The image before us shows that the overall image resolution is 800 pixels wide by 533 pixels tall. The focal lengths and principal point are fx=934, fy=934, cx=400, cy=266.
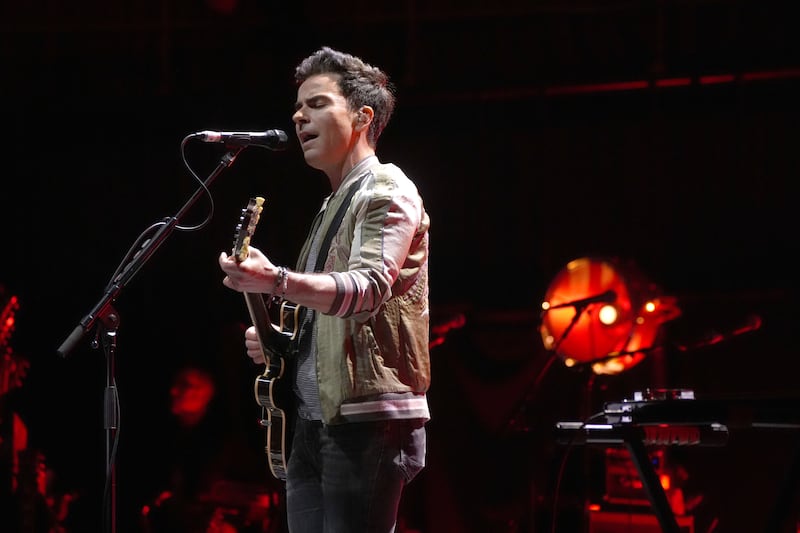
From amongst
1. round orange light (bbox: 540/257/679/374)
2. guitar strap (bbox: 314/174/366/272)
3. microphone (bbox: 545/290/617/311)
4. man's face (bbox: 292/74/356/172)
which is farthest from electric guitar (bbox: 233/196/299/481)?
round orange light (bbox: 540/257/679/374)

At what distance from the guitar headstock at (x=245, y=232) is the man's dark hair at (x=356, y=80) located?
513 mm

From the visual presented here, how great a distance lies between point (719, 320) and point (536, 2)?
220 cm

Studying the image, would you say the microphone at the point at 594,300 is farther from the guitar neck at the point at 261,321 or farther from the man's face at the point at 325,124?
the guitar neck at the point at 261,321

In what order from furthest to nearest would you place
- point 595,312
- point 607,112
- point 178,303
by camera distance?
point 178,303 < point 607,112 < point 595,312

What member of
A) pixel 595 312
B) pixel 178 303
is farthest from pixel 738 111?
pixel 178 303

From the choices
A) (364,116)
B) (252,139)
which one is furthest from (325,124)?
(252,139)

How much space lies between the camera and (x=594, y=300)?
449 cm

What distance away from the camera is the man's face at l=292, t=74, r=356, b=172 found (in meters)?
2.45

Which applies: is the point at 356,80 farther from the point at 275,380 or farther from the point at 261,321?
the point at 275,380

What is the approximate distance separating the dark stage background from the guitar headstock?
2688mm

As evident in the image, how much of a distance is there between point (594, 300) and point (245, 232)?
2807mm

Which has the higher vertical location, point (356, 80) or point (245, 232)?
point (356, 80)

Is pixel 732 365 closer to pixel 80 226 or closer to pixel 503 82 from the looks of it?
pixel 503 82

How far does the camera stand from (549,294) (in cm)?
491
